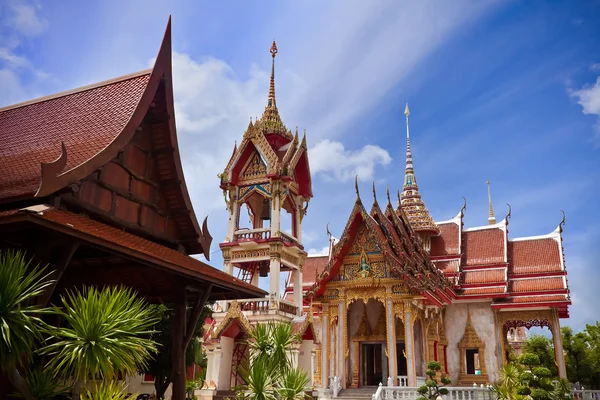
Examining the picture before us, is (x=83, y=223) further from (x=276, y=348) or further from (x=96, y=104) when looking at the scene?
(x=276, y=348)

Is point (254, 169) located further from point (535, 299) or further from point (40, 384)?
point (40, 384)

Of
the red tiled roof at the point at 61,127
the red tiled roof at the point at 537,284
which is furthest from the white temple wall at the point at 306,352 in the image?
the red tiled roof at the point at 61,127

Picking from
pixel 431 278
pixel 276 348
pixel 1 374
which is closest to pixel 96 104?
pixel 1 374

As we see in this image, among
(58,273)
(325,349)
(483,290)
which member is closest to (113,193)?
(58,273)

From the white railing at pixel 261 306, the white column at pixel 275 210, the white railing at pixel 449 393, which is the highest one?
the white column at pixel 275 210

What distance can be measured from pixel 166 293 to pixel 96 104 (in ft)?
10.5

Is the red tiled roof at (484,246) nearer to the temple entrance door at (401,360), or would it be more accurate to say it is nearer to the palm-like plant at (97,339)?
the temple entrance door at (401,360)

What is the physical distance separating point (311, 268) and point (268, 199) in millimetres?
4115

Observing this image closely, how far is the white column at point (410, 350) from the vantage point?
1585 cm

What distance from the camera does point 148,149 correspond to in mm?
8430

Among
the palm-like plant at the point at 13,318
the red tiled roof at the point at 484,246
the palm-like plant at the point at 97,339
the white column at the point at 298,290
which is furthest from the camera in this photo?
the white column at the point at 298,290

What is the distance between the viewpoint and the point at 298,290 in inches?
979

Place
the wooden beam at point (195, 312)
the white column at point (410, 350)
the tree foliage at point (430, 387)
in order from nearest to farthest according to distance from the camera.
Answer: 1. the wooden beam at point (195, 312)
2. the tree foliage at point (430, 387)
3. the white column at point (410, 350)

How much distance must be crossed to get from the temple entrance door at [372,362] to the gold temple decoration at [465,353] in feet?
10.5
